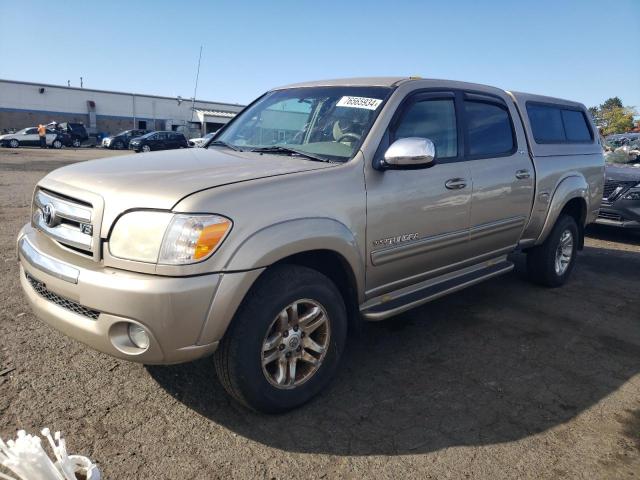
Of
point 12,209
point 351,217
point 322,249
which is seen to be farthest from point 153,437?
point 12,209

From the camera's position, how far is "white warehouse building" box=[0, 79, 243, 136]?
144ft

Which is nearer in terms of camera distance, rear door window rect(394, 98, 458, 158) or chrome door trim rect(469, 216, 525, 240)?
rear door window rect(394, 98, 458, 158)

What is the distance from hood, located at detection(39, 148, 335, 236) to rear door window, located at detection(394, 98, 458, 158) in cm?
77

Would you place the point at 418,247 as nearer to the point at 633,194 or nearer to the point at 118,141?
the point at 633,194

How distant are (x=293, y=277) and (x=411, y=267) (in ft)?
3.60

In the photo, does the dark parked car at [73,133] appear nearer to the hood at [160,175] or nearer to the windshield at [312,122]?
the windshield at [312,122]

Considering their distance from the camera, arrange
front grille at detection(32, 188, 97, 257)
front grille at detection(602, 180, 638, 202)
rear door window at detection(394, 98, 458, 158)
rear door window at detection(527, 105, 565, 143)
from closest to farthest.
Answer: front grille at detection(32, 188, 97, 257)
rear door window at detection(394, 98, 458, 158)
rear door window at detection(527, 105, 565, 143)
front grille at detection(602, 180, 638, 202)

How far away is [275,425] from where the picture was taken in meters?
2.63

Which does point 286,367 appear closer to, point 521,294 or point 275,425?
point 275,425

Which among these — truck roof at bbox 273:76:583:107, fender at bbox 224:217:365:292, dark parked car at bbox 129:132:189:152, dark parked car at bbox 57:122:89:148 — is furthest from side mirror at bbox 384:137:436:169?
dark parked car at bbox 57:122:89:148

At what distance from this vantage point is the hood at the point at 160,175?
2318 millimetres

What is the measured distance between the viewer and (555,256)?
5047 mm

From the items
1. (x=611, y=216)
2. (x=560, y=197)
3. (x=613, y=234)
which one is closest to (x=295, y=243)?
(x=560, y=197)

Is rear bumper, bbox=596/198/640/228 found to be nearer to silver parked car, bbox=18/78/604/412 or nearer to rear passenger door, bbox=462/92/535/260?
rear passenger door, bbox=462/92/535/260
